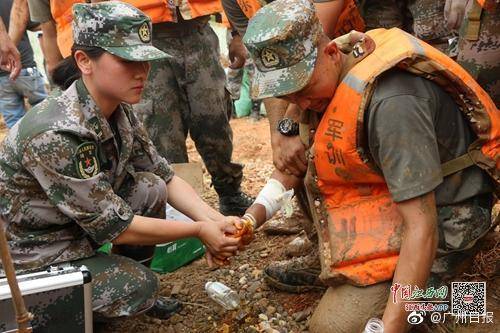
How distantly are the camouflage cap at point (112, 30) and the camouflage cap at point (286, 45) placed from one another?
556 millimetres

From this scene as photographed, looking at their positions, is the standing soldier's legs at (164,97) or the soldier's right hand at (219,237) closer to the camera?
the soldier's right hand at (219,237)

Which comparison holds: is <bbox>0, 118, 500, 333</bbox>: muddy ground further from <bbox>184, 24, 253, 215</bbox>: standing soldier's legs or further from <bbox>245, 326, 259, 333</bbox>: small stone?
<bbox>184, 24, 253, 215</bbox>: standing soldier's legs

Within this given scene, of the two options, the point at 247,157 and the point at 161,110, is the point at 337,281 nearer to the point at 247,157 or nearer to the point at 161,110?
the point at 161,110

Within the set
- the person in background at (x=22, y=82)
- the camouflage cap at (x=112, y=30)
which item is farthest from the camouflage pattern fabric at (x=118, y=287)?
the person in background at (x=22, y=82)

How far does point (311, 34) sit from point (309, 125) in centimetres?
65

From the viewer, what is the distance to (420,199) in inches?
102

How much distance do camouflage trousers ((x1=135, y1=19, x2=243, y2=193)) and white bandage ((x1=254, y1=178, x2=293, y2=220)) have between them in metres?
1.40

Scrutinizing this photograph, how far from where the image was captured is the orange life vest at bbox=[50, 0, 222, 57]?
4312mm

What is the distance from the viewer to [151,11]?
433cm

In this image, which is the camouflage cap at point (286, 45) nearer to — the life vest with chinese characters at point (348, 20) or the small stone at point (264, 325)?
the life vest with chinese characters at point (348, 20)

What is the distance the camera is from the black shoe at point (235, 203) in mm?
5125

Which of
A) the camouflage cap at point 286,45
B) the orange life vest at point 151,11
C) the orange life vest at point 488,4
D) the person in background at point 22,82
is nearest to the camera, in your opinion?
the camouflage cap at point 286,45

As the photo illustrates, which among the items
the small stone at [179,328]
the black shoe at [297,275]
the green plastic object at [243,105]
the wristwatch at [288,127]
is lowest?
the green plastic object at [243,105]

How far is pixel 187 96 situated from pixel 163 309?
5.89ft
